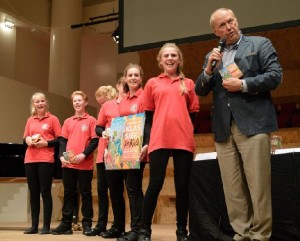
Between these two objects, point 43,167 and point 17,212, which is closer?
point 43,167

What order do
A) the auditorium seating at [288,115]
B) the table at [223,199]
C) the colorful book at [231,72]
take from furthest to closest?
the auditorium seating at [288,115], the table at [223,199], the colorful book at [231,72]

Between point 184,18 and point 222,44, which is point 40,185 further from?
point 184,18

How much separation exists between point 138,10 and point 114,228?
3.70 meters

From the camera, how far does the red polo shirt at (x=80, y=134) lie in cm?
386

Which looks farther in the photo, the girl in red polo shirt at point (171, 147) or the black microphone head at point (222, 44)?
the girl in red polo shirt at point (171, 147)

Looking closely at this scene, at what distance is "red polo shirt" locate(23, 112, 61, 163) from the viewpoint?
390 cm

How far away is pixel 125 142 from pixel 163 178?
0.46 m

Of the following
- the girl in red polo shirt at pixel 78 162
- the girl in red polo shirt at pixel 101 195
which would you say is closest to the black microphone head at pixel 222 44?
the girl in red polo shirt at pixel 101 195

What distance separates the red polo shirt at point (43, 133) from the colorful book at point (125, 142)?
1.02m

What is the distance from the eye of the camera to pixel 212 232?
2.74m

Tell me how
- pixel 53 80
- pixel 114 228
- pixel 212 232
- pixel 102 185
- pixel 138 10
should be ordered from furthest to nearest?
pixel 53 80
pixel 138 10
pixel 102 185
pixel 114 228
pixel 212 232

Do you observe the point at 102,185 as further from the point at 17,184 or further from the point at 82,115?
the point at 17,184

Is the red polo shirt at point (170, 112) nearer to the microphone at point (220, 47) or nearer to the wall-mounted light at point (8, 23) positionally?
the microphone at point (220, 47)

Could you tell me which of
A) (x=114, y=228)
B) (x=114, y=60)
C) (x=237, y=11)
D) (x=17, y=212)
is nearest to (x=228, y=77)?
(x=114, y=228)
